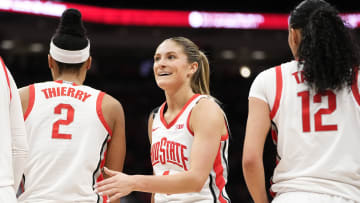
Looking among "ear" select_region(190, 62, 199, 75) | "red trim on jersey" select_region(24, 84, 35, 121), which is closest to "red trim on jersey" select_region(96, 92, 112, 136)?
"red trim on jersey" select_region(24, 84, 35, 121)

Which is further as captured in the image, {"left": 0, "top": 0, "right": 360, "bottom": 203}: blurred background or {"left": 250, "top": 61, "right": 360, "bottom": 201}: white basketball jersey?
{"left": 0, "top": 0, "right": 360, "bottom": 203}: blurred background

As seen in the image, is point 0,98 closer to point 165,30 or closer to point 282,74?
point 282,74

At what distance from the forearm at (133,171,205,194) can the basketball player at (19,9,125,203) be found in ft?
2.29

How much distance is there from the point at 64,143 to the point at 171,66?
0.87 meters

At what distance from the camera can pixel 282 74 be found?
249cm

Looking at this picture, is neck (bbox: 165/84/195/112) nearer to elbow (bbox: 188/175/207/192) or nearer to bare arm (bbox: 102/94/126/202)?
bare arm (bbox: 102/94/126/202)

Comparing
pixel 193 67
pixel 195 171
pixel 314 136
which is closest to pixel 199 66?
pixel 193 67

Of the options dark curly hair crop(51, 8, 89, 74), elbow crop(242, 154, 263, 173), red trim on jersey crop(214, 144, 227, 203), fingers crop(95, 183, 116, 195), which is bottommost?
red trim on jersey crop(214, 144, 227, 203)

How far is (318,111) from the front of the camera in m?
2.36

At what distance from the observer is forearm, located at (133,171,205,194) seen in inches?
92.5

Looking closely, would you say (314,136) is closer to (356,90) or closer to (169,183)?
(356,90)

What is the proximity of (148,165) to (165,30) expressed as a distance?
4.08 meters

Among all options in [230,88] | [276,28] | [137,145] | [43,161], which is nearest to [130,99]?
[137,145]

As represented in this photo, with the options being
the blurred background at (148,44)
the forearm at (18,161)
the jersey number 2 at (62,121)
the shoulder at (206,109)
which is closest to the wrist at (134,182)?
the forearm at (18,161)
